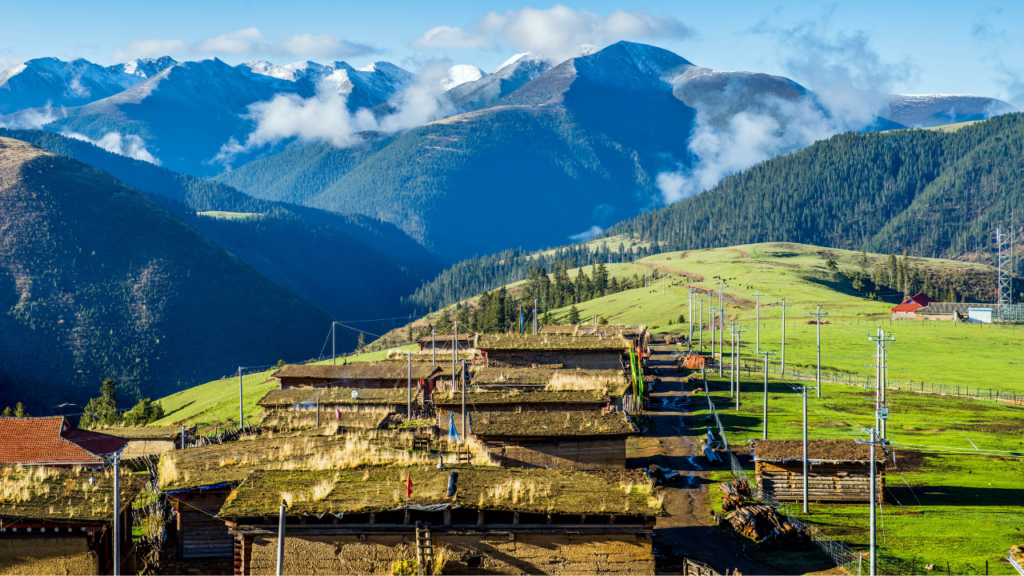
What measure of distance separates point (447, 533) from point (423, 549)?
860mm

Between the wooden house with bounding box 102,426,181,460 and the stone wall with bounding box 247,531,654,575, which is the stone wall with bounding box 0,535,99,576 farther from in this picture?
the wooden house with bounding box 102,426,181,460

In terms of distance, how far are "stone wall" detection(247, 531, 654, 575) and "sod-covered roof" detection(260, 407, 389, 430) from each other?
19322 mm

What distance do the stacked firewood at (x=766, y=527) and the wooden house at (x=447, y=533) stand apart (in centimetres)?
1317

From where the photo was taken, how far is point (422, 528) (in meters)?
24.5

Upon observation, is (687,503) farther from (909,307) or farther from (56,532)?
(909,307)

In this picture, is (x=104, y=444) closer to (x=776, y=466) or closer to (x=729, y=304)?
(x=776, y=466)

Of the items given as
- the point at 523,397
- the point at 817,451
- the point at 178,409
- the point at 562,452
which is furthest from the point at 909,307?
the point at 562,452

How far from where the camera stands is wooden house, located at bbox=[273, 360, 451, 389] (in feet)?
226

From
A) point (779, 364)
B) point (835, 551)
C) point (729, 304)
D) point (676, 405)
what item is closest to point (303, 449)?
point (835, 551)

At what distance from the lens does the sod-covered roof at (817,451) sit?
42531mm

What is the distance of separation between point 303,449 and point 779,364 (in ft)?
255

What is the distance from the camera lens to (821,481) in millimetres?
43062

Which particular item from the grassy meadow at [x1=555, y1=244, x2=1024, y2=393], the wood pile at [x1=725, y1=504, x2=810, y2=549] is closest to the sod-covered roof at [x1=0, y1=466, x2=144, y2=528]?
the wood pile at [x1=725, y1=504, x2=810, y2=549]

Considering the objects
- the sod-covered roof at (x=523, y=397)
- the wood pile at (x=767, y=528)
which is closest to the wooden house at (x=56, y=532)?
the sod-covered roof at (x=523, y=397)
